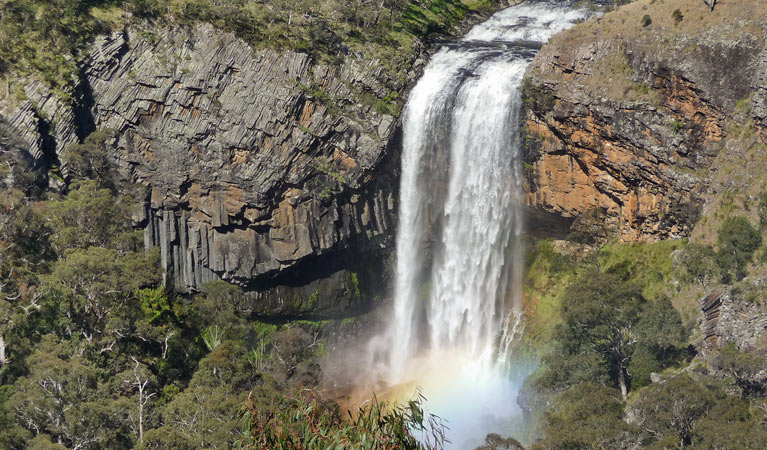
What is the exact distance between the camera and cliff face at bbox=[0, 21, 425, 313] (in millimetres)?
57562

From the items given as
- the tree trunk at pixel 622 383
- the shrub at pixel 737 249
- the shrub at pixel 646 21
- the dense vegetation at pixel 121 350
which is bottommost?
the tree trunk at pixel 622 383

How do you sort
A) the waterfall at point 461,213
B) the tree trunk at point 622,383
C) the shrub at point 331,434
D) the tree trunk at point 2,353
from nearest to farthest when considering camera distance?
the shrub at point 331,434 → the tree trunk at point 2,353 → the tree trunk at point 622,383 → the waterfall at point 461,213

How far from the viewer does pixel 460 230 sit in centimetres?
6144

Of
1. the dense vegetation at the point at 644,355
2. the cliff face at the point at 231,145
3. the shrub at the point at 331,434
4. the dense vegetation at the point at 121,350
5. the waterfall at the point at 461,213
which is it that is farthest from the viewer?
the waterfall at the point at 461,213

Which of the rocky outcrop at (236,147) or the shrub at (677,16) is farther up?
the shrub at (677,16)

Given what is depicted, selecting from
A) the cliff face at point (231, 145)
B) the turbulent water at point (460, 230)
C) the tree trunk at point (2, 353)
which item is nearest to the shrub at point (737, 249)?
the turbulent water at point (460, 230)

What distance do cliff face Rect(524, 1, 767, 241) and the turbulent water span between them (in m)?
2.78

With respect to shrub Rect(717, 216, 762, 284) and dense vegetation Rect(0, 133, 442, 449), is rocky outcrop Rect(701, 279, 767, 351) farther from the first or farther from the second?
dense vegetation Rect(0, 133, 442, 449)

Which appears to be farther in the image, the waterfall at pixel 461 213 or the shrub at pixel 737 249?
the waterfall at pixel 461 213

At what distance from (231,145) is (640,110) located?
28.5 meters

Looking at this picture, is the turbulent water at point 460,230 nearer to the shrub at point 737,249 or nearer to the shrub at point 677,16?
the shrub at point 677,16

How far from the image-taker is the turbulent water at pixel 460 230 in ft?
191

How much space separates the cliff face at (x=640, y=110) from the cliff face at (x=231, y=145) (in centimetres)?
1226

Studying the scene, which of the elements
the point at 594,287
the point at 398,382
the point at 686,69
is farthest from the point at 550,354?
the point at 686,69
